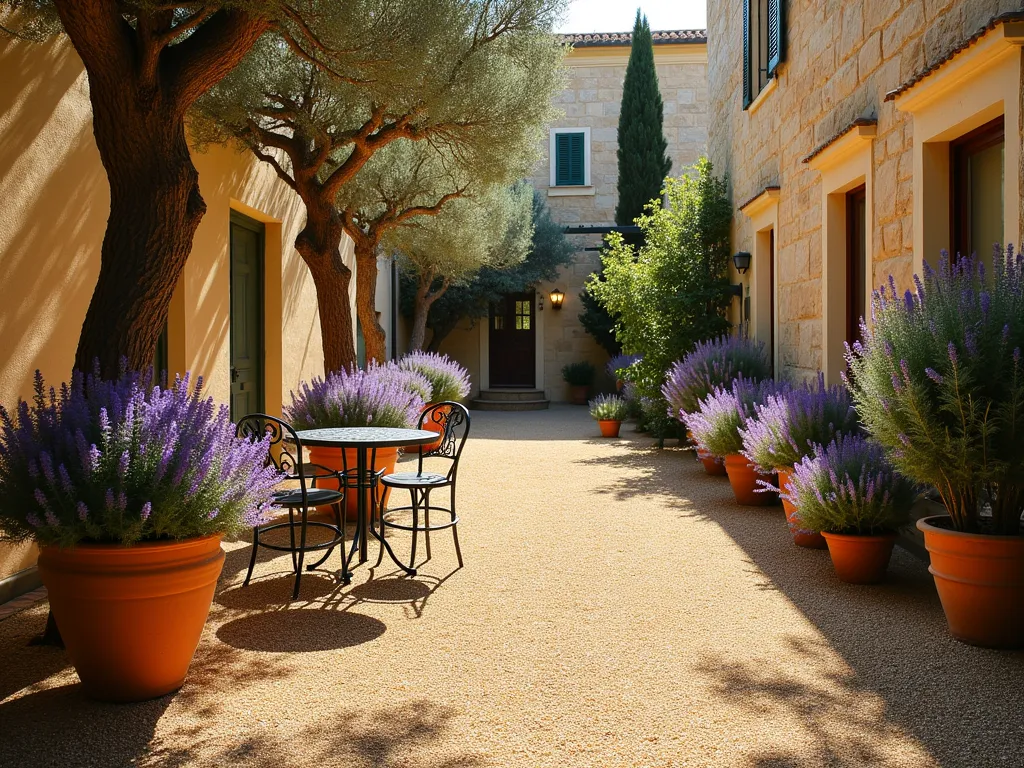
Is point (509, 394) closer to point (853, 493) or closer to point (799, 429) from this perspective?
point (799, 429)

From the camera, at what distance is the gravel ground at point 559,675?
109 inches

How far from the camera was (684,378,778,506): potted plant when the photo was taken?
704cm

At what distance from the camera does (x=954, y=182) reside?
16.9ft

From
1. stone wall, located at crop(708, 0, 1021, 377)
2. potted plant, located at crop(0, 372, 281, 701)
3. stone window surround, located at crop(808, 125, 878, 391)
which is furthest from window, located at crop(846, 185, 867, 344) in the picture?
potted plant, located at crop(0, 372, 281, 701)

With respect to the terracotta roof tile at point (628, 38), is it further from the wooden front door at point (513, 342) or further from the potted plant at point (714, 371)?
the potted plant at point (714, 371)

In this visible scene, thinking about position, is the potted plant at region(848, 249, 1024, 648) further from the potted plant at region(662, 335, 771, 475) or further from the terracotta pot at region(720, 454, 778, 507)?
the potted plant at region(662, 335, 771, 475)

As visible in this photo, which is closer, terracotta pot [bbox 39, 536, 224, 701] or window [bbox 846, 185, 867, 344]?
terracotta pot [bbox 39, 536, 224, 701]

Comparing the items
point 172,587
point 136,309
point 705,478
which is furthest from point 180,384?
point 705,478

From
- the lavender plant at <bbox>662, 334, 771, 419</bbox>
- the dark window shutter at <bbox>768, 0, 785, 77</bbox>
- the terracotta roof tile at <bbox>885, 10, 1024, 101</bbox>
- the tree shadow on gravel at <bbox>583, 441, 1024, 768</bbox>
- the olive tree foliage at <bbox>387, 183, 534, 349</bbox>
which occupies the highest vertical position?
the dark window shutter at <bbox>768, 0, 785, 77</bbox>

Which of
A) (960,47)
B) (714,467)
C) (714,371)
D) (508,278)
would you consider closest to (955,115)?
(960,47)

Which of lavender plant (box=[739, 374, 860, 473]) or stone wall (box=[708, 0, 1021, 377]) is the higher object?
stone wall (box=[708, 0, 1021, 377])

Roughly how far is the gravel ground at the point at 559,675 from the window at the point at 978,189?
1797mm

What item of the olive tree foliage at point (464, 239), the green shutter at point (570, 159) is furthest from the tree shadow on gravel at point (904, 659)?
the green shutter at point (570, 159)

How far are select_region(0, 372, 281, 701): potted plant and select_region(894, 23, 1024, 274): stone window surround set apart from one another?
3.65m
